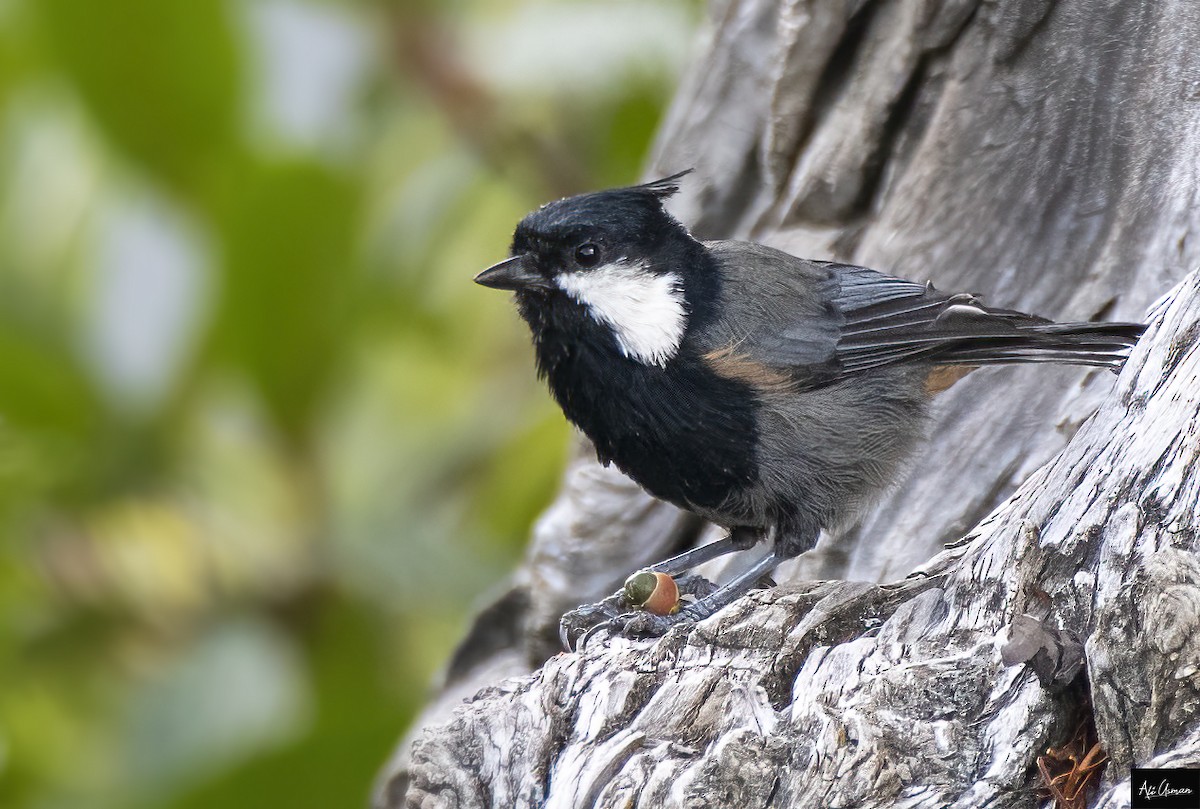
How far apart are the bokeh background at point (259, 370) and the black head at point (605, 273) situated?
193cm

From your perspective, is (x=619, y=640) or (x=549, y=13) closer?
(x=619, y=640)

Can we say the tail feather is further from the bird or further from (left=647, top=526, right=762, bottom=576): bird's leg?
(left=647, top=526, right=762, bottom=576): bird's leg

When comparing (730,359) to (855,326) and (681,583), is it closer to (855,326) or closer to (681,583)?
(855,326)

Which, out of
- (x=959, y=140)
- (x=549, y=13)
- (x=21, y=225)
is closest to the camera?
(x=959, y=140)

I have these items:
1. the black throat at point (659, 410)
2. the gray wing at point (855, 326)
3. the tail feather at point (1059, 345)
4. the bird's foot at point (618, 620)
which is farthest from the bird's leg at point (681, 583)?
the tail feather at point (1059, 345)

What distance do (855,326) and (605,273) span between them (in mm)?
647

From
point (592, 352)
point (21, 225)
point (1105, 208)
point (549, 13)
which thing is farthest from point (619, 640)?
point (21, 225)

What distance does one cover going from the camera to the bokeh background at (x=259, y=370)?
17.2 feet

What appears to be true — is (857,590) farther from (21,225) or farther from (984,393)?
(21,225)

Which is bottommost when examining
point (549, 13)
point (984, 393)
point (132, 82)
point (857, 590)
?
point (857, 590)

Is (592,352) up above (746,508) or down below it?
above

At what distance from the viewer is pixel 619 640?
2678mm

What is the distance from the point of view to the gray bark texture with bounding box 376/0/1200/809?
2.13 metres

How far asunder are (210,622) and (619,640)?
3.51 m
